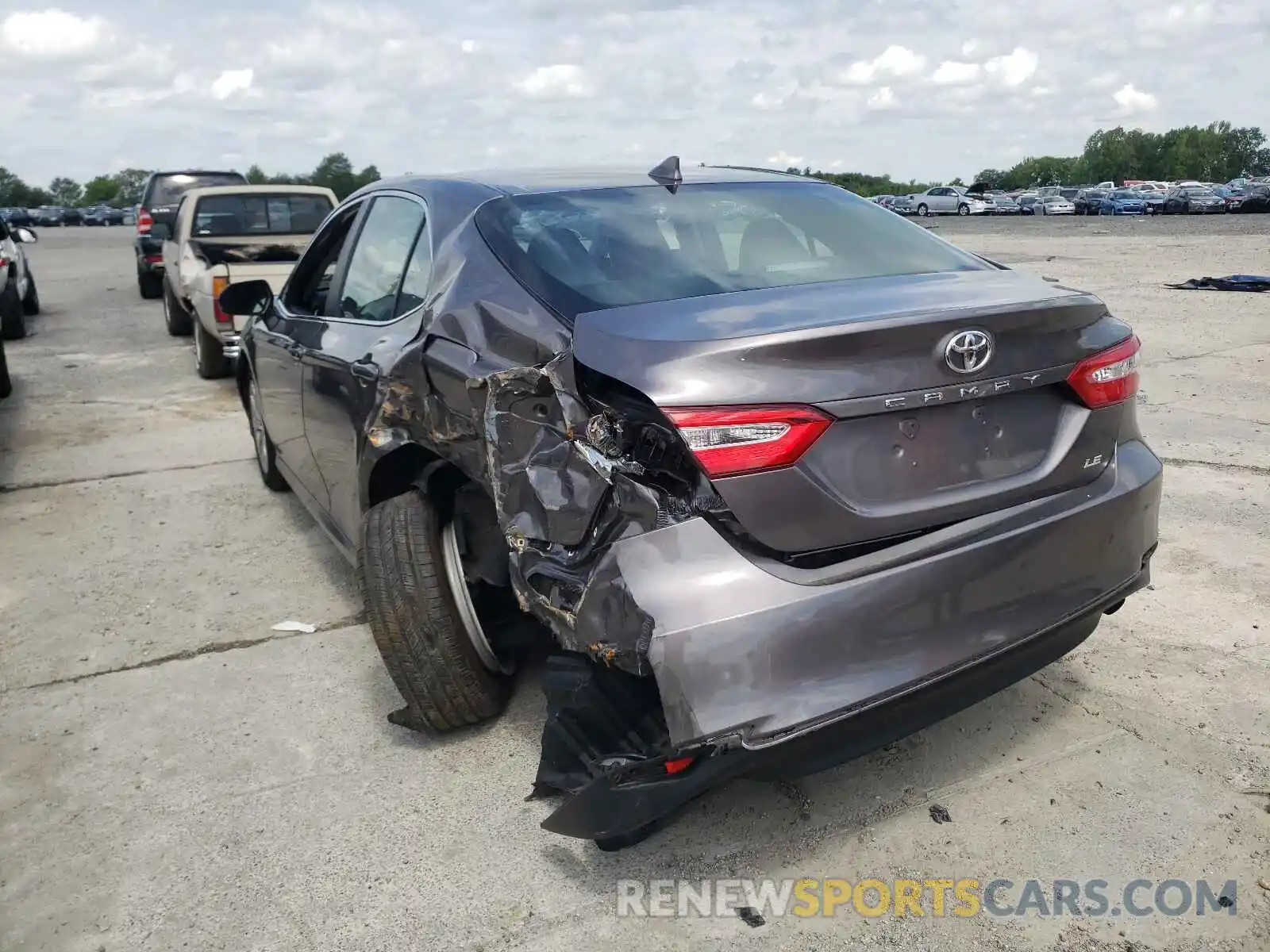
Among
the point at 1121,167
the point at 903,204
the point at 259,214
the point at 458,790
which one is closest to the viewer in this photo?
the point at 458,790

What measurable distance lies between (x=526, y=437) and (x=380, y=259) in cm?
161

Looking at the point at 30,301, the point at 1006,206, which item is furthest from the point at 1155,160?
the point at 30,301

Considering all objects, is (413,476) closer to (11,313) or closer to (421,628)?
(421,628)

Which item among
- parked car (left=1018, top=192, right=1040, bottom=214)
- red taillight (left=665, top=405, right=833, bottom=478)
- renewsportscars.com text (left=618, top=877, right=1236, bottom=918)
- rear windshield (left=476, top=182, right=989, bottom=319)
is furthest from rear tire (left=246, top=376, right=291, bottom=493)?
parked car (left=1018, top=192, right=1040, bottom=214)

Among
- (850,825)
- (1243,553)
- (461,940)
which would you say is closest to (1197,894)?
(850,825)

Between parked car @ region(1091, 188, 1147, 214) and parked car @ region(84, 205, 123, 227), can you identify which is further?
parked car @ region(84, 205, 123, 227)

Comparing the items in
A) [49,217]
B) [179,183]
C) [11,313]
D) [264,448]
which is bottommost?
[264,448]

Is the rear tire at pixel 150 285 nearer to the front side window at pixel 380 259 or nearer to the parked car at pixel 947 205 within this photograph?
the front side window at pixel 380 259

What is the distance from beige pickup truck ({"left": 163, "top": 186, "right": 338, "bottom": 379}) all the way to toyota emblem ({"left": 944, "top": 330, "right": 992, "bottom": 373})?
8043 mm

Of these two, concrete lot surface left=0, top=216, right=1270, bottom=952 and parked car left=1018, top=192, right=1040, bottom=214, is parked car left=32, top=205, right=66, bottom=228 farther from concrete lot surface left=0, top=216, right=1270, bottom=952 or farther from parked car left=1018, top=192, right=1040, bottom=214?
concrete lot surface left=0, top=216, right=1270, bottom=952

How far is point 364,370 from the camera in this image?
11.8 feet

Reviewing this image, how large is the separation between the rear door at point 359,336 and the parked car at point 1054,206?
5180cm

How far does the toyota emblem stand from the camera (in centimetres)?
239

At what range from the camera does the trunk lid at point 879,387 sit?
226 cm
